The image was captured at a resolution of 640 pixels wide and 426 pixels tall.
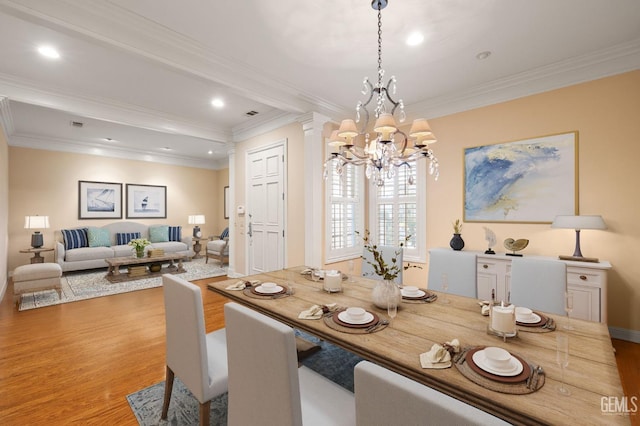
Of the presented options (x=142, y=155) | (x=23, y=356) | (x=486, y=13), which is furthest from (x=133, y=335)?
(x=142, y=155)

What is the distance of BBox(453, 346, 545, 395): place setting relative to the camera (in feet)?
3.10

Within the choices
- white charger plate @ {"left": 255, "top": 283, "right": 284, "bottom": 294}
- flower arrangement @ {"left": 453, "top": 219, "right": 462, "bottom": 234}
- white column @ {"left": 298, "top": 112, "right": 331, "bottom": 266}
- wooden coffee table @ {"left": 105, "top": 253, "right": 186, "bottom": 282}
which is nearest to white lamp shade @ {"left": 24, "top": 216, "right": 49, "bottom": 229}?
wooden coffee table @ {"left": 105, "top": 253, "right": 186, "bottom": 282}

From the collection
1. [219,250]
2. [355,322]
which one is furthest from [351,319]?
[219,250]

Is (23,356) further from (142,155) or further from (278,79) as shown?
(142,155)

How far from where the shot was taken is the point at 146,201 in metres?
7.28

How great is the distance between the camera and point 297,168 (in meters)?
4.16

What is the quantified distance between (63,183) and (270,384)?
751 centimetres

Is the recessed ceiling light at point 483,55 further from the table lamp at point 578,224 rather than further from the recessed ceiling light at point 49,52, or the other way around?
the recessed ceiling light at point 49,52

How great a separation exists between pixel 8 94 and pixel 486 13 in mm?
5024

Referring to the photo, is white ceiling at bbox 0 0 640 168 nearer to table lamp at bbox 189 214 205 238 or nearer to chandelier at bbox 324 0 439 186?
chandelier at bbox 324 0 439 186

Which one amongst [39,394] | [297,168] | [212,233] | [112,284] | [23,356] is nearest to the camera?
[39,394]

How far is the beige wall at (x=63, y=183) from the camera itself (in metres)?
5.60

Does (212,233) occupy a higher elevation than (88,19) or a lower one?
lower

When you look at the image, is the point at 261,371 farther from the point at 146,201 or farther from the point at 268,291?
the point at 146,201
